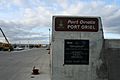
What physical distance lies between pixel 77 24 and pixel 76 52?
3.74 ft

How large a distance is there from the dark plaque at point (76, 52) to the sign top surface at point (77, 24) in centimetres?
53

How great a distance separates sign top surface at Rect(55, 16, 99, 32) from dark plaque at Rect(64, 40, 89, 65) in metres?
0.53

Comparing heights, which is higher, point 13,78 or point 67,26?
point 67,26

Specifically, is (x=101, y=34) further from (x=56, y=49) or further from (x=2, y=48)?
(x=2, y=48)

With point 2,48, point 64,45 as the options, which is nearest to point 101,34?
point 64,45

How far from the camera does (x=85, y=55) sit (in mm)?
12195

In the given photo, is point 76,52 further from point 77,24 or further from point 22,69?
point 22,69

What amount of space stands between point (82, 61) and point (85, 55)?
0.28m

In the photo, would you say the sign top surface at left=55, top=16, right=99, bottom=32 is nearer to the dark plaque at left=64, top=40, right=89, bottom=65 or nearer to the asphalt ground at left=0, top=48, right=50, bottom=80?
the dark plaque at left=64, top=40, right=89, bottom=65

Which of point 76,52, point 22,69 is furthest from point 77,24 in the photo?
point 22,69

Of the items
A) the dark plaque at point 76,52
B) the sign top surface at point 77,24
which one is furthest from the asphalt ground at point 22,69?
the sign top surface at point 77,24

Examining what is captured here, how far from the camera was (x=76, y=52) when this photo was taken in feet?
39.8

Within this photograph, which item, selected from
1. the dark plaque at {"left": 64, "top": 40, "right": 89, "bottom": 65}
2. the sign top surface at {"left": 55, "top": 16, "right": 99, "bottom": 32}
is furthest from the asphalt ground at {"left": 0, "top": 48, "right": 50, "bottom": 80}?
the sign top surface at {"left": 55, "top": 16, "right": 99, "bottom": 32}

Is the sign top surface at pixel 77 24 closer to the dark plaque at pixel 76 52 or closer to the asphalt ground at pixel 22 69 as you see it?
the dark plaque at pixel 76 52
